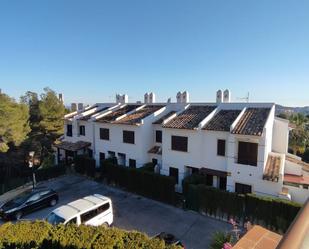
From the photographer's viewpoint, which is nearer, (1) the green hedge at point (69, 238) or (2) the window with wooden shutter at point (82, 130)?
(1) the green hedge at point (69, 238)

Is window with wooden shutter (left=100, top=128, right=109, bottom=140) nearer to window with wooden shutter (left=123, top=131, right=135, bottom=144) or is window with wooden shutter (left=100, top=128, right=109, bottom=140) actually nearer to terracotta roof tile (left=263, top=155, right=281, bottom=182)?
window with wooden shutter (left=123, top=131, right=135, bottom=144)

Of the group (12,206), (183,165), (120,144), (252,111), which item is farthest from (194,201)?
(12,206)

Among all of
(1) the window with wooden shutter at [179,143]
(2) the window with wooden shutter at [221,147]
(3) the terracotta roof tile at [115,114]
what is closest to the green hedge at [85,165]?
(3) the terracotta roof tile at [115,114]

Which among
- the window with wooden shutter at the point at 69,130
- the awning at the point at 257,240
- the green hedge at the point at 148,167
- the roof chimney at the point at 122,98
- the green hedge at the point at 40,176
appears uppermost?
the roof chimney at the point at 122,98

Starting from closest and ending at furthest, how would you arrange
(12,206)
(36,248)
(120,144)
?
(36,248) < (12,206) < (120,144)

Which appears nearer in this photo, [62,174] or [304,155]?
[62,174]

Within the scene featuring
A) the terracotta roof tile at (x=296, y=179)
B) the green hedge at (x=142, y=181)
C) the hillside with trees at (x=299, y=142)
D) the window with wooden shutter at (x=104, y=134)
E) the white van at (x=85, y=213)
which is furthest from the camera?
→ the hillside with trees at (x=299, y=142)

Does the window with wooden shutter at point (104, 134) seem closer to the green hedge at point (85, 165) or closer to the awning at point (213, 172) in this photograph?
the green hedge at point (85, 165)

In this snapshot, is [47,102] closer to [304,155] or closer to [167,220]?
[167,220]
